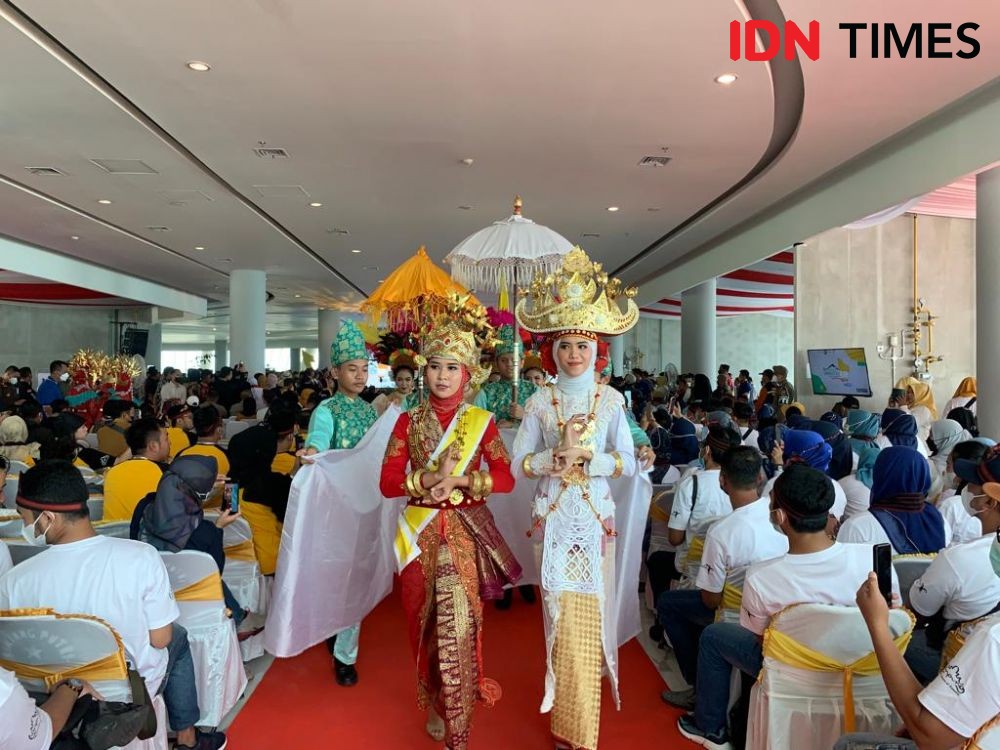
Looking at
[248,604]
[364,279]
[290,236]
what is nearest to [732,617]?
[248,604]

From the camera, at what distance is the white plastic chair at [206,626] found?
270cm

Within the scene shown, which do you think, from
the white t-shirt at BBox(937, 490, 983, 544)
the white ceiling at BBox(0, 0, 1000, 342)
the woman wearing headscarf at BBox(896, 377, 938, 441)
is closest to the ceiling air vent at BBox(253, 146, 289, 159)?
the white ceiling at BBox(0, 0, 1000, 342)

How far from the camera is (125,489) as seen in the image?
3.24m

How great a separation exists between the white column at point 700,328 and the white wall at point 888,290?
3812mm

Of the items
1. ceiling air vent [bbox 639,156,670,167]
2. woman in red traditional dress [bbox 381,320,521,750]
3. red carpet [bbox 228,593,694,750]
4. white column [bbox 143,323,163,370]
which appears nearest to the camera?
woman in red traditional dress [bbox 381,320,521,750]

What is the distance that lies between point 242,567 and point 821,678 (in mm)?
2613

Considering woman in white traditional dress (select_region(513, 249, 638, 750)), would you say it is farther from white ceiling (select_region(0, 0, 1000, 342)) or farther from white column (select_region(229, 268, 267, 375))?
white column (select_region(229, 268, 267, 375))

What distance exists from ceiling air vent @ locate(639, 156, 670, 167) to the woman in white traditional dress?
174 inches

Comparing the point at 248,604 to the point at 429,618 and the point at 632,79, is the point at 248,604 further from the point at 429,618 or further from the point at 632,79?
the point at 632,79

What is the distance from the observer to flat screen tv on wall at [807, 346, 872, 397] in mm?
9273

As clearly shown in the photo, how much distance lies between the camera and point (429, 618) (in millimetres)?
2779

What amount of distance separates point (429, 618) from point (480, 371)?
1002 millimetres

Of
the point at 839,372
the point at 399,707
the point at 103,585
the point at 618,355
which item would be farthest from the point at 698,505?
the point at 618,355

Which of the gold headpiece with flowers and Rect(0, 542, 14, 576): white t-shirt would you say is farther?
the gold headpiece with flowers
